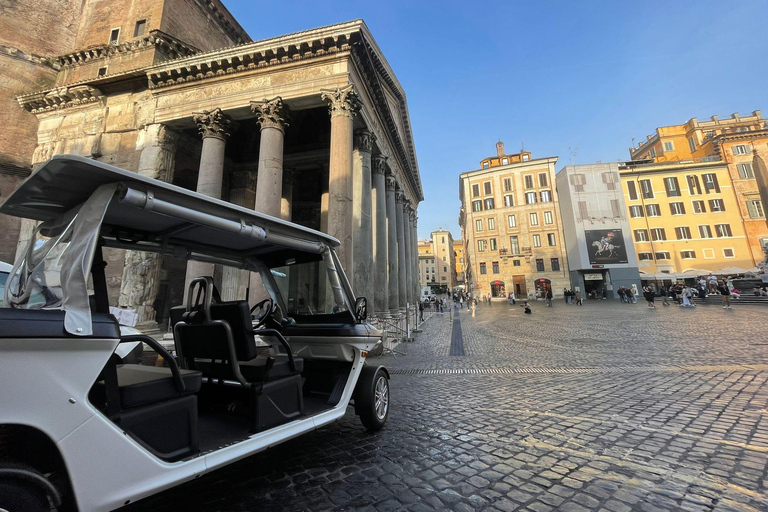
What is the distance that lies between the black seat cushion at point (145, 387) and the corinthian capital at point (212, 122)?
38.2 ft

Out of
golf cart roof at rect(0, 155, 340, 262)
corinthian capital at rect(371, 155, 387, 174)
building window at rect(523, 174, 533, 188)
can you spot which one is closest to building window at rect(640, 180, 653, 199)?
building window at rect(523, 174, 533, 188)

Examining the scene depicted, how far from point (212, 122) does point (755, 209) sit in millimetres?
49723

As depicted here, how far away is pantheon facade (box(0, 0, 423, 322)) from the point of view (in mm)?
10719

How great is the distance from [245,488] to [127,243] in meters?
2.31

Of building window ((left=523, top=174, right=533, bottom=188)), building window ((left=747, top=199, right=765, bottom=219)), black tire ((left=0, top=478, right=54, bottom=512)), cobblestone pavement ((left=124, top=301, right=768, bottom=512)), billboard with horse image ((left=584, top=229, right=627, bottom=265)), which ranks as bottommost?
cobblestone pavement ((left=124, top=301, right=768, bottom=512))

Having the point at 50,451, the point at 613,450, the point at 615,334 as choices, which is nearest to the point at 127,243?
the point at 50,451

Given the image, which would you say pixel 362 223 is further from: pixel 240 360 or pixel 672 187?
pixel 672 187

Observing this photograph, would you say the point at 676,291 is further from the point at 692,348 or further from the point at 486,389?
the point at 486,389

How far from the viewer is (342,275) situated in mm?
3664

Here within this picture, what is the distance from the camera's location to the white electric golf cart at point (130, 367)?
4.48 feet

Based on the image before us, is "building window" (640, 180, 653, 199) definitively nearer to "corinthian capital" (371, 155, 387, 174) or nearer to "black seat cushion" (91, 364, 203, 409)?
"corinthian capital" (371, 155, 387, 174)

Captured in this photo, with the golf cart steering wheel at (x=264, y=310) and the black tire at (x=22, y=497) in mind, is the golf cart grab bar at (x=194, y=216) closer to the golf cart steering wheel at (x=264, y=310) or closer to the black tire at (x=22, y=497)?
the golf cart steering wheel at (x=264, y=310)

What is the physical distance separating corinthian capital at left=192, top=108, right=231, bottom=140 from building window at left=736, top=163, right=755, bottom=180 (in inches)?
1940

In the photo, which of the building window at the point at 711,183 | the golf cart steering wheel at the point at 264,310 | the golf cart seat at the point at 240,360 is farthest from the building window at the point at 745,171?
the golf cart seat at the point at 240,360
